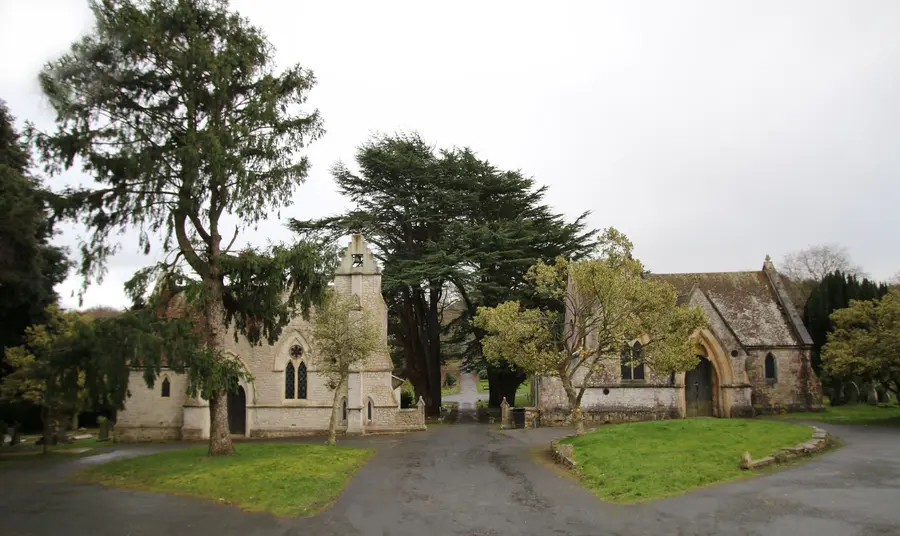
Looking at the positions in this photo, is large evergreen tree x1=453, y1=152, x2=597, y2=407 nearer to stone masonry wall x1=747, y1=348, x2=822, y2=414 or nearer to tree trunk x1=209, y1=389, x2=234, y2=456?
stone masonry wall x1=747, y1=348, x2=822, y2=414

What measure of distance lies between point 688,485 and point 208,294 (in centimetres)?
1537

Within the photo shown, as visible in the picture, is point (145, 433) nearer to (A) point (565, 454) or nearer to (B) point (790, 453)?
(A) point (565, 454)

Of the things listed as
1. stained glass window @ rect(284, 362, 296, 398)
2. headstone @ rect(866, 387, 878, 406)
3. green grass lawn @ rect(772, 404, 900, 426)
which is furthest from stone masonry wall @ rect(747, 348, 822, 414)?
stained glass window @ rect(284, 362, 296, 398)

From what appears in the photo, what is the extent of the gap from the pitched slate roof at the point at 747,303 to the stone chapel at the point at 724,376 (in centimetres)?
6

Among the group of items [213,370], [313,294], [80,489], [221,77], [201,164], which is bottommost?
[80,489]

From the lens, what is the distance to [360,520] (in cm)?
1308

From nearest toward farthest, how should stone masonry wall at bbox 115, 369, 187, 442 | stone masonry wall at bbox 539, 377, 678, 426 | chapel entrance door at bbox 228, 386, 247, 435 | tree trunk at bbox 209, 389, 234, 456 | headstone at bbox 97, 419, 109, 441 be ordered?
tree trunk at bbox 209, 389, 234, 456, stone masonry wall at bbox 115, 369, 187, 442, headstone at bbox 97, 419, 109, 441, chapel entrance door at bbox 228, 386, 247, 435, stone masonry wall at bbox 539, 377, 678, 426

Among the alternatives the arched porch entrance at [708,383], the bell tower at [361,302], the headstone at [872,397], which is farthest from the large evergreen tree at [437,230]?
the headstone at [872,397]

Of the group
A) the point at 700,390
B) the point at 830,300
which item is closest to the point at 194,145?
the point at 700,390

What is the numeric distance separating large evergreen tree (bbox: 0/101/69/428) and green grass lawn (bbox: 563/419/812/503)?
18.5 metres

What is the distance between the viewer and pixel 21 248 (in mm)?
23656

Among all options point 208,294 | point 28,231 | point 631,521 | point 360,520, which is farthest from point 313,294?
point 631,521

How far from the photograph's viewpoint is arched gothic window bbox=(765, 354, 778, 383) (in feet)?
117

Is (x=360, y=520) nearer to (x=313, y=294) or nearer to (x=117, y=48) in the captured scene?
(x=313, y=294)
